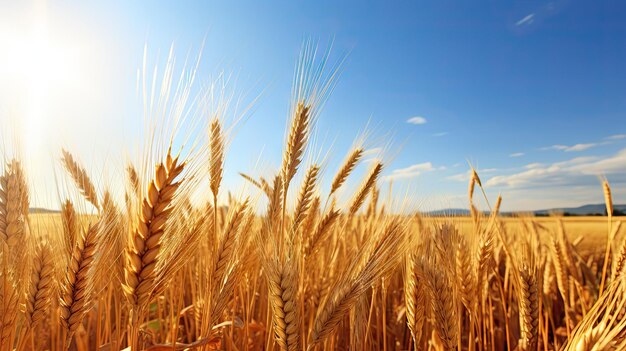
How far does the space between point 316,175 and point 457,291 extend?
0.99 m

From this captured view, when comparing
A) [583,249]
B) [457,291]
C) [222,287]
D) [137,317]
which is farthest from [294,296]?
[583,249]

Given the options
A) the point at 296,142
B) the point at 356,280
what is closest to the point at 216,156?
the point at 296,142

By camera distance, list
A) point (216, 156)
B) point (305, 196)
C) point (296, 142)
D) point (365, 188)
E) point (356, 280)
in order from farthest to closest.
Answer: point (365, 188)
point (305, 196)
point (296, 142)
point (216, 156)
point (356, 280)

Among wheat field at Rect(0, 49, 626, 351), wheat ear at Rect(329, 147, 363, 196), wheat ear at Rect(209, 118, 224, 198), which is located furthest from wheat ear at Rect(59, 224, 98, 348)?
wheat ear at Rect(329, 147, 363, 196)

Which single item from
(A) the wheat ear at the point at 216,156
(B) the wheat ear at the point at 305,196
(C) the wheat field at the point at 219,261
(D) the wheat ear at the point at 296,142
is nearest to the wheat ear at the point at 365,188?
(C) the wheat field at the point at 219,261

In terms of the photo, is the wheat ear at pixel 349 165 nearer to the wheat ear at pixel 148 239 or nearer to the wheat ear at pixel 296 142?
the wheat ear at pixel 296 142

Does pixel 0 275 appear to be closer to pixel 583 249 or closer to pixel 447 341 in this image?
pixel 447 341

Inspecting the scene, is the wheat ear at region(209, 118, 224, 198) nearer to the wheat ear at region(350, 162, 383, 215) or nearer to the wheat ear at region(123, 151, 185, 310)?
the wheat ear at region(123, 151, 185, 310)

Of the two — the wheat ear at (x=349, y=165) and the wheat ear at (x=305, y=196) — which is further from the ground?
the wheat ear at (x=349, y=165)

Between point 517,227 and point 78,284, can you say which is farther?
point 517,227

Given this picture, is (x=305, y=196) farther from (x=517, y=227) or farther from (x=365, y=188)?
(x=517, y=227)

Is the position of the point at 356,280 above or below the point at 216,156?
below

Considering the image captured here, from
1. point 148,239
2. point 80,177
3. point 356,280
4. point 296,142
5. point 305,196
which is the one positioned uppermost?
point 296,142

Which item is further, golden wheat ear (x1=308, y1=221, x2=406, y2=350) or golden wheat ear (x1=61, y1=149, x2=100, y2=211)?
golden wheat ear (x1=61, y1=149, x2=100, y2=211)
